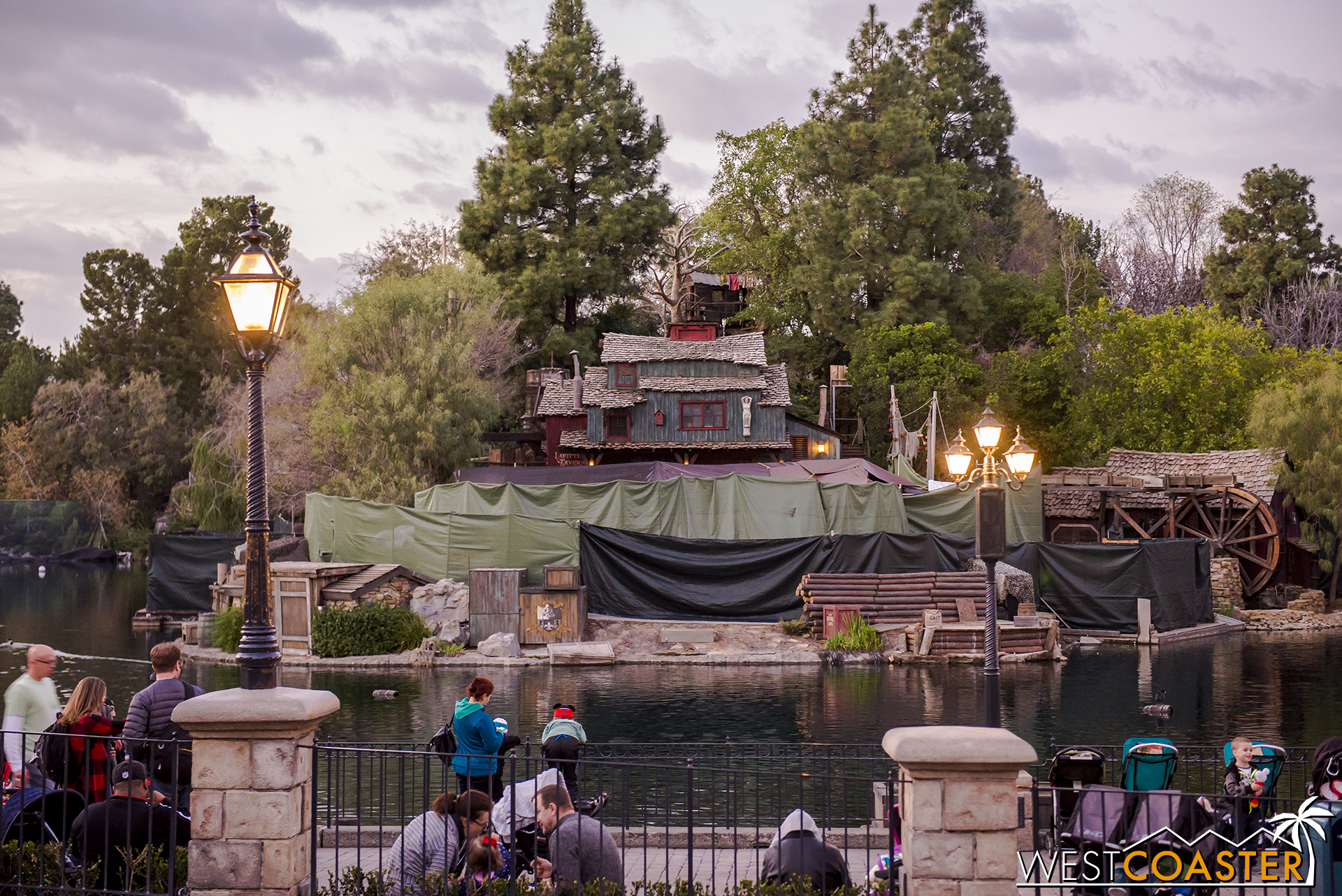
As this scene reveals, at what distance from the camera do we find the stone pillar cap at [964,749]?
21.2 feet

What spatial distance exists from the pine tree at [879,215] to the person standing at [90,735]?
49.5m

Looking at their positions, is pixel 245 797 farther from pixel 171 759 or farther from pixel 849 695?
pixel 849 695

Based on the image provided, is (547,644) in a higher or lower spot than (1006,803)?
lower

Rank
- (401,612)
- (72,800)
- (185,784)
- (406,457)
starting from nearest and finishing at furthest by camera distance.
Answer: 1. (72,800)
2. (185,784)
3. (401,612)
4. (406,457)

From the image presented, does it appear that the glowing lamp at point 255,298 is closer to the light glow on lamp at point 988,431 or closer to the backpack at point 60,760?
the backpack at point 60,760

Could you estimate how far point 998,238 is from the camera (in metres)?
65.1

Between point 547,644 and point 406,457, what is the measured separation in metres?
16.1

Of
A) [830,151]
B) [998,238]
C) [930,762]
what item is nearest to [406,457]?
[830,151]

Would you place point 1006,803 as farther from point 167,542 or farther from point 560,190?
point 560,190

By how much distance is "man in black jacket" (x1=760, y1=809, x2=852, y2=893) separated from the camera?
758 cm

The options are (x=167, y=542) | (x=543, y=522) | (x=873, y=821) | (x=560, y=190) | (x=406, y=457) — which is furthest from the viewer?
(x=560, y=190)

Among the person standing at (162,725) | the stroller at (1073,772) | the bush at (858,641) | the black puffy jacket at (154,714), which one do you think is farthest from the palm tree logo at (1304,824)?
the bush at (858,641)

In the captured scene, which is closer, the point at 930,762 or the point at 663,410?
the point at 930,762

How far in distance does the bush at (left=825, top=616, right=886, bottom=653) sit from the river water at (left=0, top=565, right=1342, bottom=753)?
3.11 feet
